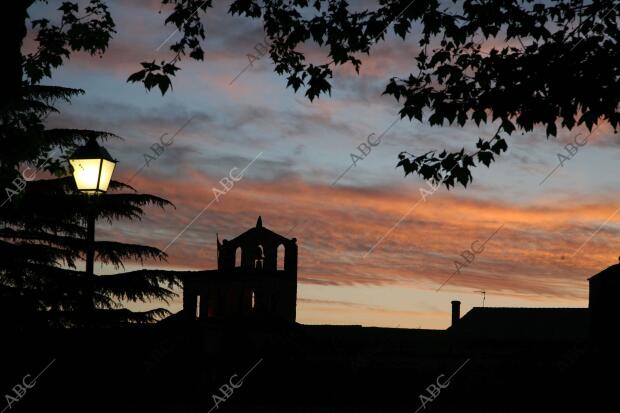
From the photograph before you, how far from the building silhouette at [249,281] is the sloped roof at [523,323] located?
3170 cm

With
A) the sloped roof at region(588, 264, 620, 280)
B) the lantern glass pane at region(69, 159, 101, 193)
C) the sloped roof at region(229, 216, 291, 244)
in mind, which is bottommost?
the lantern glass pane at region(69, 159, 101, 193)

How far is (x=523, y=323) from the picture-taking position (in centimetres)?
5753

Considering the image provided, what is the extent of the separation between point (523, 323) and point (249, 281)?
3679cm

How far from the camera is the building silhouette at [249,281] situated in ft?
77.3

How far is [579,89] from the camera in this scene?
1036cm

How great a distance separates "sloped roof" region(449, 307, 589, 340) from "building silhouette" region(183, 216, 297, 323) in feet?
104

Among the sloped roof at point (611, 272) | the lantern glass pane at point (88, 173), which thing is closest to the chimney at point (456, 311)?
the sloped roof at point (611, 272)

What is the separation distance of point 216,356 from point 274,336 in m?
1.43

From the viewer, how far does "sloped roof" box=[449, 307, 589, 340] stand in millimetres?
55812

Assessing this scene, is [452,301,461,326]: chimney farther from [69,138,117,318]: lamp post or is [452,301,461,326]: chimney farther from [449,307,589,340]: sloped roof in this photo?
[69,138,117,318]: lamp post

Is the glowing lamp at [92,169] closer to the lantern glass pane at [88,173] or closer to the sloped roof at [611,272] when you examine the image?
the lantern glass pane at [88,173]

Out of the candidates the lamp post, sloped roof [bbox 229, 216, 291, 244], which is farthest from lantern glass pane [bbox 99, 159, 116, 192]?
sloped roof [bbox 229, 216, 291, 244]

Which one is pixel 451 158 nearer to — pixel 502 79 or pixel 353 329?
pixel 502 79

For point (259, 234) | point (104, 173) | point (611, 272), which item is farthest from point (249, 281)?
point (611, 272)
